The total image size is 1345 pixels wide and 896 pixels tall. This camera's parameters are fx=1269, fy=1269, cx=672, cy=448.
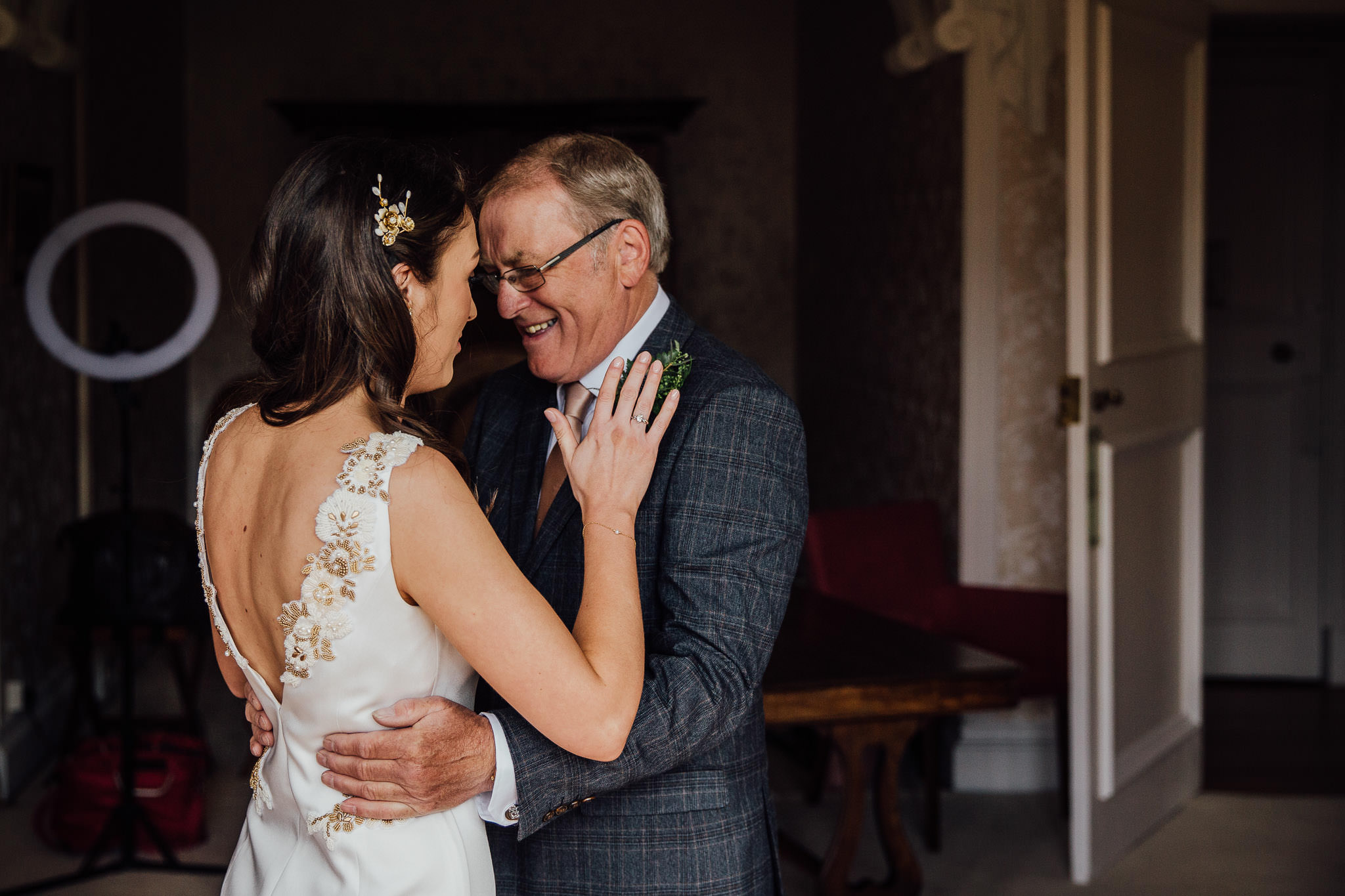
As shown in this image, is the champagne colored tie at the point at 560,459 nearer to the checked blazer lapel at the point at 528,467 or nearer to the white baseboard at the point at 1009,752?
the checked blazer lapel at the point at 528,467

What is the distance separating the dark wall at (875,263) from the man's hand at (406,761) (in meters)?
3.22

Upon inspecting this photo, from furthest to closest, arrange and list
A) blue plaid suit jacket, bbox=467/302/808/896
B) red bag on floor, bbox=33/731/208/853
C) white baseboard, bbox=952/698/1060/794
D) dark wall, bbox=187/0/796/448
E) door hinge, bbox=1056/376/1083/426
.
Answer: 1. dark wall, bbox=187/0/796/448
2. white baseboard, bbox=952/698/1060/794
3. red bag on floor, bbox=33/731/208/853
4. door hinge, bbox=1056/376/1083/426
5. blue plaid suit jacket, bbox=467/302/808/896

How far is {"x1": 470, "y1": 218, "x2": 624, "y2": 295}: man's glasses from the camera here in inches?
67.1

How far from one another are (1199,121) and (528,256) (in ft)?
9.71

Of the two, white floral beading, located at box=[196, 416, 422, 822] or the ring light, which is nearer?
white floral beading, located at box=[196, 416, 422, 822]

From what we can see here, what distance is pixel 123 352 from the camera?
368 centimetres

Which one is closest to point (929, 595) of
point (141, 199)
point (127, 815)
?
point (127, 815)

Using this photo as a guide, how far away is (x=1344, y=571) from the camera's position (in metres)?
5.48

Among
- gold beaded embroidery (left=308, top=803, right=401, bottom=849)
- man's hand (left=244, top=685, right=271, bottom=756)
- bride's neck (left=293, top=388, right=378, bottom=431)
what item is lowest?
gold beaded embroidery (left=308, top=803, right=401, bottom=849)

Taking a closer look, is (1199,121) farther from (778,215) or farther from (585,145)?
(778,215)

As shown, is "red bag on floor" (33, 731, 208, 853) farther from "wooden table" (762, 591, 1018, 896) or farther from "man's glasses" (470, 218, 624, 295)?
"man's glasses" (470, 218, 624, 295)

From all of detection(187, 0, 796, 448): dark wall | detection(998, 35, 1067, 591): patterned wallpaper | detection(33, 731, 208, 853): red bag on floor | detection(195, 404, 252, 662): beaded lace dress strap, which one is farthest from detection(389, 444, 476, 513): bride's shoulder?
detection(187, 0, 796, 448): dark wall

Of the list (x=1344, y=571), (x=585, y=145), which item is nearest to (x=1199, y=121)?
(x=1344, y=571)

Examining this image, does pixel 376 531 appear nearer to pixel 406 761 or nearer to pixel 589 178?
pixel 406 761
